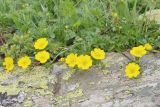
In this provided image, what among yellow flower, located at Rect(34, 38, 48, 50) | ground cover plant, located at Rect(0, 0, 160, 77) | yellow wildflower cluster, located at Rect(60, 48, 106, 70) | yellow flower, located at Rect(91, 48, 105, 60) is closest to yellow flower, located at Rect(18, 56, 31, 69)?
ground cover plant, located at Rect(0, 0, 160, 77)

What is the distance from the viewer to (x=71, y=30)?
9.89ft

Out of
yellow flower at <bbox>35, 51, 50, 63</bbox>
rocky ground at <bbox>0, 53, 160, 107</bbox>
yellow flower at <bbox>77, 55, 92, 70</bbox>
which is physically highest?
yellow flower at <bbox>35, 51, 50, 63</bbox>

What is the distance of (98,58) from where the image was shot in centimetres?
275

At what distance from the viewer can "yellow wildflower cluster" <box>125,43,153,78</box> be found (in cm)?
263

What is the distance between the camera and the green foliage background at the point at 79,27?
115 inches

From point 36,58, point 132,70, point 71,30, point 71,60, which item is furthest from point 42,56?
point 132,70

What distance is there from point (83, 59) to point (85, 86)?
0.17 meters

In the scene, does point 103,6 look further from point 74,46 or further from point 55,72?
point 55,72

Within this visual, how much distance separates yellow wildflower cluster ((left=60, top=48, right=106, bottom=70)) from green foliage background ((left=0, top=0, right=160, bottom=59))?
0.34ft

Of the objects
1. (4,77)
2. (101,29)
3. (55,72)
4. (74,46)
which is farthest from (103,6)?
(4,77)

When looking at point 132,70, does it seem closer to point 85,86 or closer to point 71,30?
point 85,86

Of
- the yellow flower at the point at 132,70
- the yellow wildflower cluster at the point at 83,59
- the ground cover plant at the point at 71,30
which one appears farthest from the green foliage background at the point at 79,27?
the yellow flower at the point at 132,70

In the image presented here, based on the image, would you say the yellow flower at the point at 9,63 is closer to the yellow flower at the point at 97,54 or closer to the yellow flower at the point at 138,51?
the yellow flower at the point at 97,54

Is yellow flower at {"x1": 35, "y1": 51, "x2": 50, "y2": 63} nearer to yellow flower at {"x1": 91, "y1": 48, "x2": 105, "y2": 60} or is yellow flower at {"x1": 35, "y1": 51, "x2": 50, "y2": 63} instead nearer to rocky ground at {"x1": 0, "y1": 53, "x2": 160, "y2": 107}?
rocky ground at {"x1": 0, "y1": 53, "x2": 160, "y2": 107}
